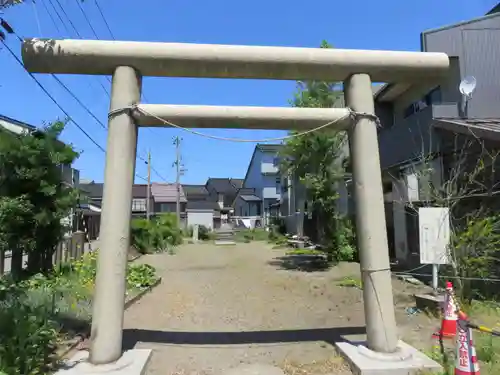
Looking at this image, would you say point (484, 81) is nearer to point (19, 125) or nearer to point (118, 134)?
point (118, 134)

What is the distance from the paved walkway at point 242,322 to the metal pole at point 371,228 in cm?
68

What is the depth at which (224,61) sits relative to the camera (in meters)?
5.52

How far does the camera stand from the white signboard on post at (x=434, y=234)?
25.2 ft

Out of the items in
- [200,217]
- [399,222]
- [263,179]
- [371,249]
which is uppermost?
[263,179]

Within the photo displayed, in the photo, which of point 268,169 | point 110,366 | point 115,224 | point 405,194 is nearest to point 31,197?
point 115,224

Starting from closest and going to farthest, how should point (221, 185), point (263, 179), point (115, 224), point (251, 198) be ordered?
point (115, 224), point (263, 179), point (251, 198), point (221, 185)

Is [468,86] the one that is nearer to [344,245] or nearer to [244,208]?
[344,245]

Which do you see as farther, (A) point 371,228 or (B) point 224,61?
(B) point 224,61

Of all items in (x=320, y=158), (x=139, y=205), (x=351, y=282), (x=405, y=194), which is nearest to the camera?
(x=351, y=282)

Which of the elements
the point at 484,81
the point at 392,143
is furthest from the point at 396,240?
the point at 484,81

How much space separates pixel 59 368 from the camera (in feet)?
15.8

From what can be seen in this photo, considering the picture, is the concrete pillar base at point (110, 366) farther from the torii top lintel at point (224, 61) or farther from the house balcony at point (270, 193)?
the house balcony at point (270, 193)

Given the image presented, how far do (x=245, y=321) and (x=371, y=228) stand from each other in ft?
11.6

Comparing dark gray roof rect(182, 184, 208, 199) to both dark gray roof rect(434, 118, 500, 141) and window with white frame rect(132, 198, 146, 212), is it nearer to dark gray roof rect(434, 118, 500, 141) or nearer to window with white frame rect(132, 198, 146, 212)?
window with white frame rect(132, 198, 146, 212)
